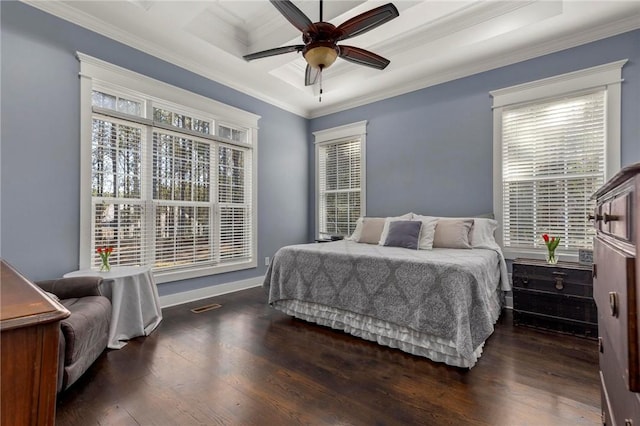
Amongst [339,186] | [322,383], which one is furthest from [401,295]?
[339,186]

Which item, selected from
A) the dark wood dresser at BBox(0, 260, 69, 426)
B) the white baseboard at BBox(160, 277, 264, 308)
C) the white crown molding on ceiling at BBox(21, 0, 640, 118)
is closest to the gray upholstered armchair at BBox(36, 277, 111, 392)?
the white baseboard at BBox(160, 277, 264, 308)

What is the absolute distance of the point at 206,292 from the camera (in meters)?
4.01

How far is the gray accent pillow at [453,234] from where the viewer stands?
335cm

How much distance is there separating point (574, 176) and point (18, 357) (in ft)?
14.1

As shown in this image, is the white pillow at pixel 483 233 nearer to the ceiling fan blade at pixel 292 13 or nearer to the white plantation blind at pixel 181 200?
the ceiling fan blade at pixel 292 13

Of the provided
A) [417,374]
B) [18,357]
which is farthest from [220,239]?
[18,357]

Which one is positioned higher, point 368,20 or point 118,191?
point 368,20

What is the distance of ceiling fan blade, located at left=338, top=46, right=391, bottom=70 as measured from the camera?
2619 millimetres

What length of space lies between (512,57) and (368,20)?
7.76 ft

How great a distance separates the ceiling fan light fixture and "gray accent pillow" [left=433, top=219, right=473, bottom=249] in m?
2.21

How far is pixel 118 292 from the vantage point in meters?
2.62

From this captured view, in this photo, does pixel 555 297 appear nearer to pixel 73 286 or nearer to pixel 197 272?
pixel 197 272

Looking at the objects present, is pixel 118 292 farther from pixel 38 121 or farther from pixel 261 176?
pixel 261 176

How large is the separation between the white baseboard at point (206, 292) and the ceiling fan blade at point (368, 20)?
3.35 m
